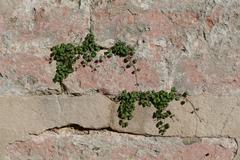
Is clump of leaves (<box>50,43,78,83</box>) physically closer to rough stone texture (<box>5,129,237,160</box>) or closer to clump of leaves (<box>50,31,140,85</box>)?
clump of leaves (<box>50,31,140,85</box>)

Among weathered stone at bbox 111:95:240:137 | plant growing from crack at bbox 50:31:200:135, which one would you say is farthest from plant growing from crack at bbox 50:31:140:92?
weathered stone at bbox 111:95:240:137

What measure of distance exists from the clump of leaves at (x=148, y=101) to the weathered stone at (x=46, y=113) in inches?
2.8

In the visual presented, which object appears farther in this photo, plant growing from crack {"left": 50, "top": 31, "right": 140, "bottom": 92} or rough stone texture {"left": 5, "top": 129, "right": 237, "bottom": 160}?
rough stone texture {"left": 5, "top": 129, "right": 237, "bottom": 160}

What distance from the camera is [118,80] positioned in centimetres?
289

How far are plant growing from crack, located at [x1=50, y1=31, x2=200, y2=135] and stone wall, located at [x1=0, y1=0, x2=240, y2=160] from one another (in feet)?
0.09

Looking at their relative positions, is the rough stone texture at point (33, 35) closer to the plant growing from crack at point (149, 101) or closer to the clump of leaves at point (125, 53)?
the clump of leaves at point (125, 53)

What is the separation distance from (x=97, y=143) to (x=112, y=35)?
0.57 meters

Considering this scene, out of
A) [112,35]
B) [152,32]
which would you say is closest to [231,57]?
[152,32]

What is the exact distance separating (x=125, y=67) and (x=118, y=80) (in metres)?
0.07

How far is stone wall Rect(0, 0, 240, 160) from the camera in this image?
2832mm

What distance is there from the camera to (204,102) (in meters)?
2.91

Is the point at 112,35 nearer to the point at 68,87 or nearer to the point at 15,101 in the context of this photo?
the point at 68,87

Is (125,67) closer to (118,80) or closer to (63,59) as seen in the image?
(118,80)

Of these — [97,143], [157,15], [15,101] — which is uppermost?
[157,15]
